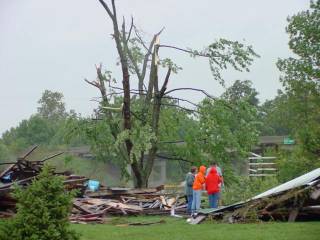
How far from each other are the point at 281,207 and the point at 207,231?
2999mm

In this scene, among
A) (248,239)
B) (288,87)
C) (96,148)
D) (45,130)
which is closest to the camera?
(248,239)

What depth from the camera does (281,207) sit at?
15.9m

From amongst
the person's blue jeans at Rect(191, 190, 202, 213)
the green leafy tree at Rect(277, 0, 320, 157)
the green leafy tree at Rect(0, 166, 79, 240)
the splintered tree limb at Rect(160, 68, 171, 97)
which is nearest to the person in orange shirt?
the person's blue jeans at Rect(191, 190, 202, 213)

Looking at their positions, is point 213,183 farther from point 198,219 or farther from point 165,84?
point 165,84

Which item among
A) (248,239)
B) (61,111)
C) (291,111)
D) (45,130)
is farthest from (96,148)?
(61,111)

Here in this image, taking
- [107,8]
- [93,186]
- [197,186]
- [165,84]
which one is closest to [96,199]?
[93,186]

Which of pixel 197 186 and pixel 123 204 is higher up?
pixel 197 186

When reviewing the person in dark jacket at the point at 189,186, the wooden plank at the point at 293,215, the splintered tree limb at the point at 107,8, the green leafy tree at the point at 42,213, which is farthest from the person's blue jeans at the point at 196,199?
the splintered tree limb at the point at 107,8

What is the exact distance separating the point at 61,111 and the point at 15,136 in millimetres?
15191

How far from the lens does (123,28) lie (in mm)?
28859

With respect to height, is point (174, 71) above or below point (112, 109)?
above

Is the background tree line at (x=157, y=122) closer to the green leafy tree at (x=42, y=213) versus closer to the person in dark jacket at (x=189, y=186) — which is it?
the person in dark jacket at (x=189, y=186)

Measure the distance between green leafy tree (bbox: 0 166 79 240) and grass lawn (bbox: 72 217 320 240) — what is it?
423cm

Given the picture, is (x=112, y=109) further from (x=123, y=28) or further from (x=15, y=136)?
(x=15, y=136)
